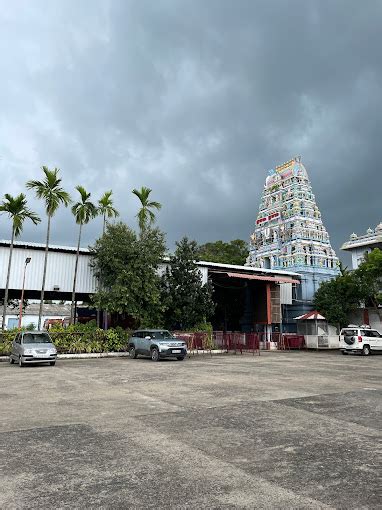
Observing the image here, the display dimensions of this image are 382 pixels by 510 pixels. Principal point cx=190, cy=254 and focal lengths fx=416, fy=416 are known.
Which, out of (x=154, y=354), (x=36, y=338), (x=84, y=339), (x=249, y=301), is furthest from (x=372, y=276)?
(x=36, y=338)

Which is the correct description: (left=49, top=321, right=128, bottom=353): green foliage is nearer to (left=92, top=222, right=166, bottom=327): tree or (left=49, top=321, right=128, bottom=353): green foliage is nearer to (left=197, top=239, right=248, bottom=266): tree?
(left=92, top=222, right=166, bottom=327): tree

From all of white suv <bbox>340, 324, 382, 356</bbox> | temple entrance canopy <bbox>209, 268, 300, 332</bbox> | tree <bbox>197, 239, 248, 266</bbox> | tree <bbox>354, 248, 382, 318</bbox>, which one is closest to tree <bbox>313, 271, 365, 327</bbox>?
tree <bbox>354, 248, 382, 318</bbox>

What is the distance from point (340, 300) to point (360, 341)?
340 inches

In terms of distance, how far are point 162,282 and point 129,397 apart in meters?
19.1

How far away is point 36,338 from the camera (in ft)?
64.8

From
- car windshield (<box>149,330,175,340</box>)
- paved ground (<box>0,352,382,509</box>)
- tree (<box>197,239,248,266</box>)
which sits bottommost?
paved ground (<box>0,352,382,509</box>)

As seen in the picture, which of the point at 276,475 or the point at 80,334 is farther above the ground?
the point at 80,334

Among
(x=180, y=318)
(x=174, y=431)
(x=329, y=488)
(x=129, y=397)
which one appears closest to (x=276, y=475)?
(x=329, y=488)

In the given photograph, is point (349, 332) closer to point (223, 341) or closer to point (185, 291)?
point (223, 341)

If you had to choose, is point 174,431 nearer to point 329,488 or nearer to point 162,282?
point 329,488

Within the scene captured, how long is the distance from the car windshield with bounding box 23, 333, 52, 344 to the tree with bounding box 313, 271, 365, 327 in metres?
25.1

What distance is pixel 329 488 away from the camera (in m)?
4.34

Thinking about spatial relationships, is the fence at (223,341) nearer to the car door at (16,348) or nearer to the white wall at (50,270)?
the white wall at (50,270)

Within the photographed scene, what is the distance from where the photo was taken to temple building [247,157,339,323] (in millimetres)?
48263
